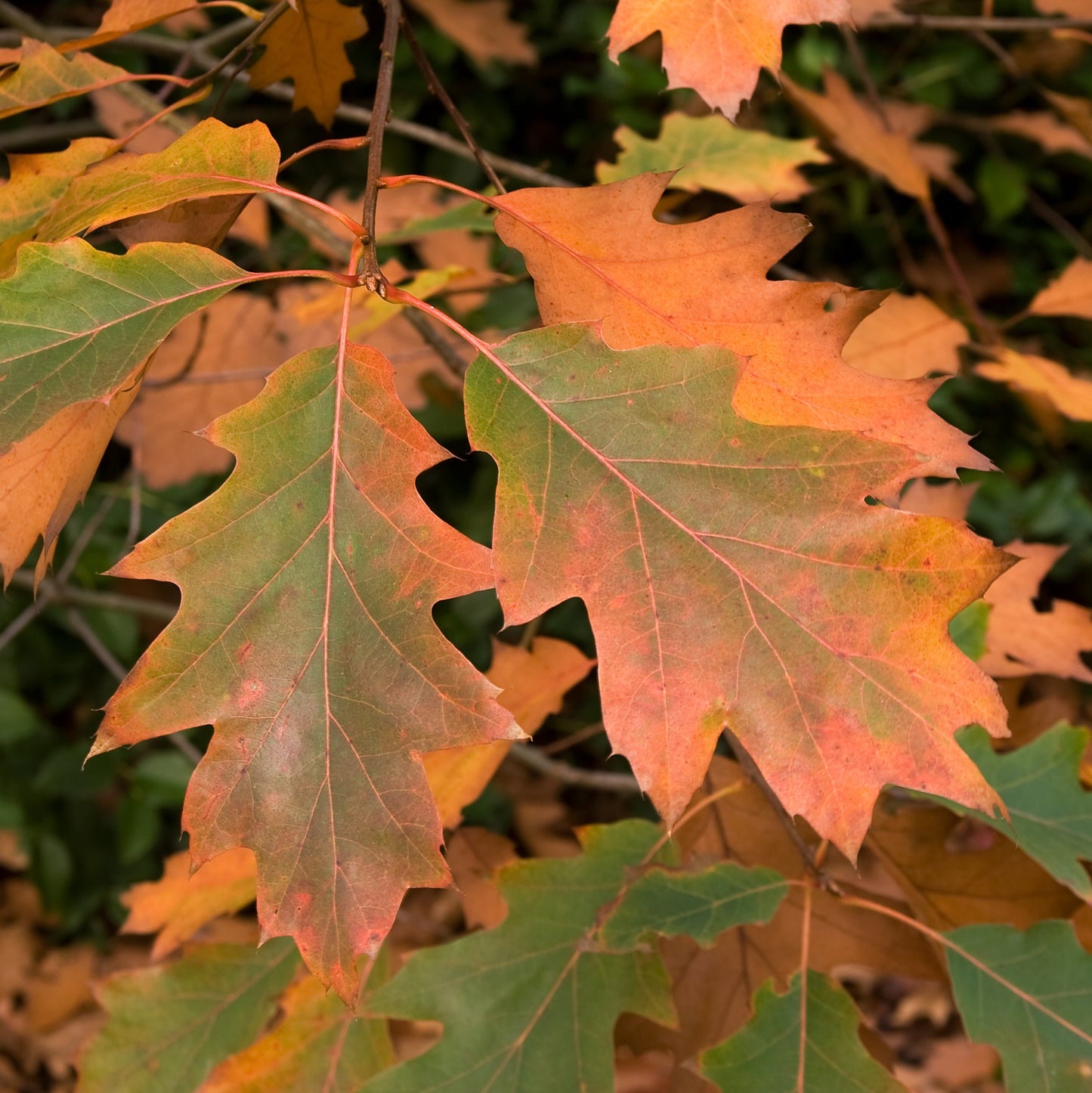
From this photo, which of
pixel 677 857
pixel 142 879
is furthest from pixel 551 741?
pixel 677 857

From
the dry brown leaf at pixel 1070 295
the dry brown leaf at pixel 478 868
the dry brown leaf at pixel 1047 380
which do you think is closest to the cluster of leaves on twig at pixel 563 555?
the dry brown leaf at pixel 478 868

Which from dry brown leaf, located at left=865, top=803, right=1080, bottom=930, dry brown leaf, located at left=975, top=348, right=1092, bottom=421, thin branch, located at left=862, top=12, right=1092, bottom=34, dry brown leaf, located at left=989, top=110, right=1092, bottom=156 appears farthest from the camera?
dry brown leaf, located at left=989, top=110, right=1092, bottom=156

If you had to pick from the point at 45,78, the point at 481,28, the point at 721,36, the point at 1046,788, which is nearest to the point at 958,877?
the point at 1046,788

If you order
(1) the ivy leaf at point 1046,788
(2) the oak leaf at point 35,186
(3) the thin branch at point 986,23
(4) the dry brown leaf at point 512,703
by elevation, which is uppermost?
(3) the thin branch at point 986,23

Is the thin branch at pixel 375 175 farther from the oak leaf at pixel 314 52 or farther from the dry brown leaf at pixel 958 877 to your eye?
the dry brown leaf at pixel 958 877

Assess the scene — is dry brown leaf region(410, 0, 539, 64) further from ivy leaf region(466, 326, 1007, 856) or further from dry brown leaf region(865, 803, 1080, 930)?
dry brown leaf region(865, 803, 1080, 930)

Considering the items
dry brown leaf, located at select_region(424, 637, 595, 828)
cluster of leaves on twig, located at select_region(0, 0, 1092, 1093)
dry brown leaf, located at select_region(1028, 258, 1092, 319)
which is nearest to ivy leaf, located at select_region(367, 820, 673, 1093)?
cluster of leaves on twig, located at select_region(0, 0, 1092, 1093)
